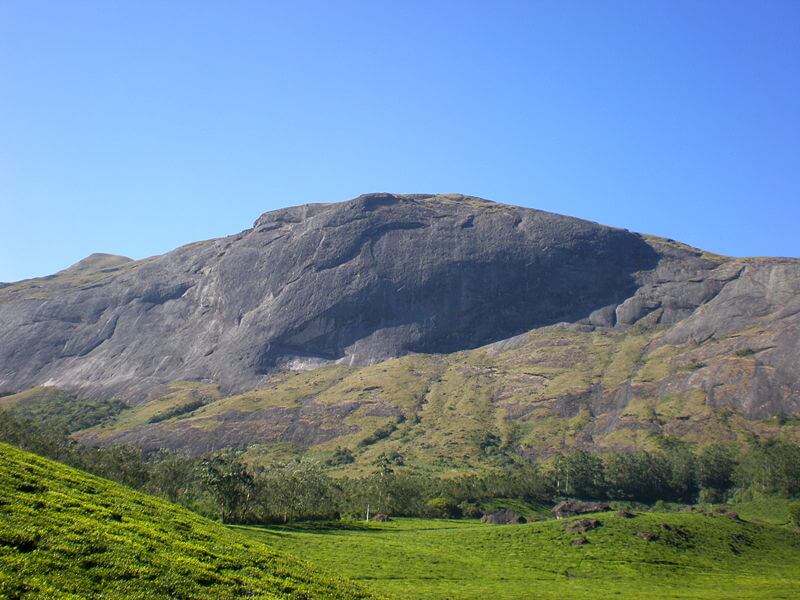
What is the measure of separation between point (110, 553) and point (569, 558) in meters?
61.1

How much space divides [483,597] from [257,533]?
112 ft

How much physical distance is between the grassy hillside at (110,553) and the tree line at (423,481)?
6025 cm

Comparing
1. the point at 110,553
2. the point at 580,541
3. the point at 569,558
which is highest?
the point at 110,553

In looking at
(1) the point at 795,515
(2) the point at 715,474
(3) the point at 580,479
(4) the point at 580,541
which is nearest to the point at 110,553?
(4) the point at 580,541

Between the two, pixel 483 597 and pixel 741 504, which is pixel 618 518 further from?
pixel 741 504

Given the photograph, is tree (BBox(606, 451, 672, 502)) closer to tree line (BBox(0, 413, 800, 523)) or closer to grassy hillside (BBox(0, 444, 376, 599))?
tree line (BBox(0, 413, 800, 523))

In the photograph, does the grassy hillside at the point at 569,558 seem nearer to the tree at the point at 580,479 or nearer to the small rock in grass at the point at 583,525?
the small rock in grass at the point at 583,525

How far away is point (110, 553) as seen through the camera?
23.4 meters

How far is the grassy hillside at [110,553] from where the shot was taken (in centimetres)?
2012

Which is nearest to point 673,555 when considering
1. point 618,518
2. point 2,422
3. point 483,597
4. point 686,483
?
point 618,518

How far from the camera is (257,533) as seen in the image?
244 ft

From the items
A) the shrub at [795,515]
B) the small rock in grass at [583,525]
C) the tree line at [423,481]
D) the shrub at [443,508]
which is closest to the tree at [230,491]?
the tree line at [423,481]

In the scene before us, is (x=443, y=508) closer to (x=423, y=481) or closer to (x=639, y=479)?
(x=423, y=481)

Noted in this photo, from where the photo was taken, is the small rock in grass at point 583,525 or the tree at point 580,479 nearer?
the small rock in grass at point 583,525
